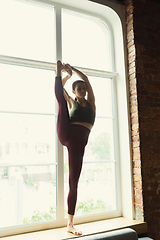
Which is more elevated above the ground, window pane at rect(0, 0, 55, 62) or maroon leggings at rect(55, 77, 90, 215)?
window pane at rect(0, 0, 55, 62)

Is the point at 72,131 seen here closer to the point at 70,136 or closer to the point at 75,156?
the point at 70,136

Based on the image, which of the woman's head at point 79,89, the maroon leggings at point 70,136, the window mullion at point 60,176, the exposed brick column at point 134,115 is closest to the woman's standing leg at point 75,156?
the maroon leggings at point 70,136

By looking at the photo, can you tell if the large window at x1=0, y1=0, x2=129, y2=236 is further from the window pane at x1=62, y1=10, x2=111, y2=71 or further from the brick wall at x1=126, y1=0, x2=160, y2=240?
the brick wall at x1=126, y1=0, x2=160, y2=240

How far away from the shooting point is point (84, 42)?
2.85 meters

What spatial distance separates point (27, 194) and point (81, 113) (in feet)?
3.09

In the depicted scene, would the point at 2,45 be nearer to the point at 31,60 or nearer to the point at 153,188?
the point at 31,60

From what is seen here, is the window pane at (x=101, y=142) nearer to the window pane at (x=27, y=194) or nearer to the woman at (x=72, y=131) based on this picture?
the woman at (x=72, y=131)

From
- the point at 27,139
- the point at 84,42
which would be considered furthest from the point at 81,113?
the point at 84,42

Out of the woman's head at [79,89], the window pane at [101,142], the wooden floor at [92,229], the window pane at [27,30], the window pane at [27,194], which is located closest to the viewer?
the wooden floor at [92,229]

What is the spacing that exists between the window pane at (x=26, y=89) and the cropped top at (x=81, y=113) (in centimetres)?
31

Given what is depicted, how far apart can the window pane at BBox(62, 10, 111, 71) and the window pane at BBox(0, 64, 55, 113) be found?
40 cm

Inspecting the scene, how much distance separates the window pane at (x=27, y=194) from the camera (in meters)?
2.19

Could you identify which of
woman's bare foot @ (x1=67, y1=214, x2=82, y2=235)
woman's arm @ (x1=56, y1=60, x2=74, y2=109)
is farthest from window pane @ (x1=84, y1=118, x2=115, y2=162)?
woman's bare foot @ (x1=67, y1=214, x2=82, y2=235)

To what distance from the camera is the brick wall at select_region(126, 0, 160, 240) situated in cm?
250
